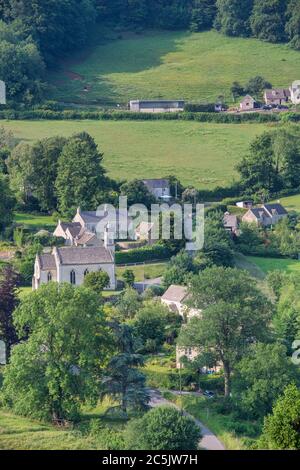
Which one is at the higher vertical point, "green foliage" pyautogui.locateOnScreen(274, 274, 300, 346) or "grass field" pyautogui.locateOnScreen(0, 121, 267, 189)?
"grass field" pyautogui.locateOnScreen(0, 121, 267, 189)

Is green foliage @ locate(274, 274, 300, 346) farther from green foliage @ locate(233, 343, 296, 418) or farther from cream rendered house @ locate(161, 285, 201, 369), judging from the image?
green foliage @ locate(233, 343, 296, 418)

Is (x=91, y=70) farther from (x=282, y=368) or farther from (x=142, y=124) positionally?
(x=282, y=368)

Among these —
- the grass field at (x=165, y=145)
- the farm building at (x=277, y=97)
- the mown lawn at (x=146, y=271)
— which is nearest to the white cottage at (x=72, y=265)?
the mown lawn at (x=146, y=271)

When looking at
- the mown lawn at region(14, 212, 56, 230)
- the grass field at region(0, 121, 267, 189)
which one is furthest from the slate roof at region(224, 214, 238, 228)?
the mown lawn at region(14, 212, 56, 230)

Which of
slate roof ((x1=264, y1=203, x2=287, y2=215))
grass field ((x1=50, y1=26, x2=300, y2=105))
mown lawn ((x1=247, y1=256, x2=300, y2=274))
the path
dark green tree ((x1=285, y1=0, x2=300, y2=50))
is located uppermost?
dark green tree ((x1=285, y1=0, x2=300, y2=50))

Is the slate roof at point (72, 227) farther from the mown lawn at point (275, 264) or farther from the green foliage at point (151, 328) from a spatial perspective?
the green foliage at point (151, 328)

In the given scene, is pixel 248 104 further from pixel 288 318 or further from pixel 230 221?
pixel 288 318

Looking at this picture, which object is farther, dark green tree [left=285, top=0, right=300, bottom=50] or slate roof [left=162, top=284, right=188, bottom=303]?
dark green tree [left=285, top=0, right=300, bottom=50]

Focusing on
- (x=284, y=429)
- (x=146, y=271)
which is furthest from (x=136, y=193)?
(x=284, y=429)
